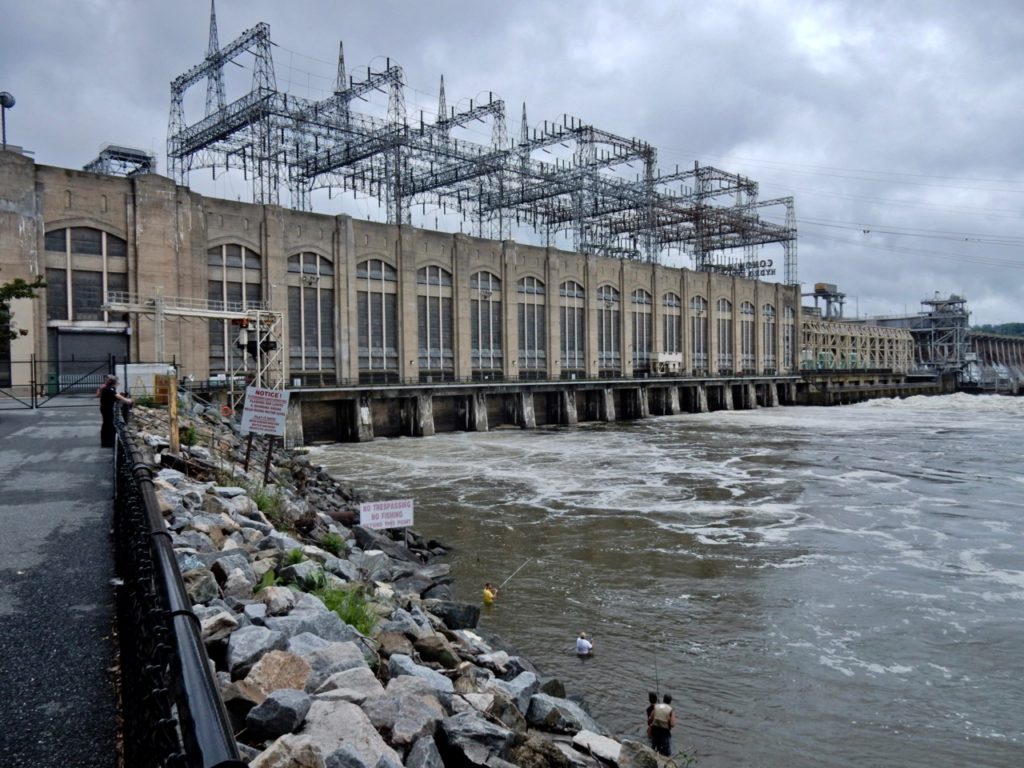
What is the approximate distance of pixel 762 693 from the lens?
32.8 feet

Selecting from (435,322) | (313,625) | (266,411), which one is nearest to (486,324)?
(435,322)

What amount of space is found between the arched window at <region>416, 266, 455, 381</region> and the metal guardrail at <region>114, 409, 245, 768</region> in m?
45.7

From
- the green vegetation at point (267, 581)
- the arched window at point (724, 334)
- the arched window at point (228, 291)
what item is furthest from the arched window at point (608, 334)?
the green vegetation at point (267, 581)

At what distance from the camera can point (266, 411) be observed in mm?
14516

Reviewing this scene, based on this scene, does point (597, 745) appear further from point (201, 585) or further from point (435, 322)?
point (435, 322)

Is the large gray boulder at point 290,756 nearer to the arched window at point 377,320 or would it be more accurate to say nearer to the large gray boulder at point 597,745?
the large gray boulder at point 597,745

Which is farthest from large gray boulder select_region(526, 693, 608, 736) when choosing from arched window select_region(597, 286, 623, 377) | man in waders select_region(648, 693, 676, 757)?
arched window select_region(597, 286, 623, 377)

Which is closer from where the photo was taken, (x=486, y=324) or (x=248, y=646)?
(x=248, y=646)

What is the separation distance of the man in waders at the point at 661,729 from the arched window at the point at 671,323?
207 feet

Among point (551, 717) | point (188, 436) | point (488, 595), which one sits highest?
point (188, 436)

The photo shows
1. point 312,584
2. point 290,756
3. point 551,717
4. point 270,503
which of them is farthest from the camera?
point 270,503

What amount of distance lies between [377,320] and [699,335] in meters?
38.1

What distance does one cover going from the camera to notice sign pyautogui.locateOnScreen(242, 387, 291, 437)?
570 inches

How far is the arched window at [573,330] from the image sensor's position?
6112 centimetres
